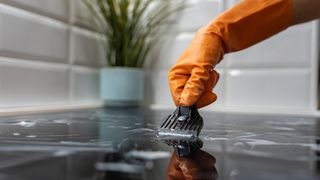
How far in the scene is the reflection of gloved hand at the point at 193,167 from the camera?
0.92 feet

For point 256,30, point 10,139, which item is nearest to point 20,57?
point 10,139

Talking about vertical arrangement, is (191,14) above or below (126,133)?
above

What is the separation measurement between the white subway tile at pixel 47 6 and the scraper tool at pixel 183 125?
2.07 feet

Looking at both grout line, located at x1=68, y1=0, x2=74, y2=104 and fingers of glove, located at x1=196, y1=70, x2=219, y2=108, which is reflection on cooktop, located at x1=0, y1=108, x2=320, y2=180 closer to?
fingers of glove, located at x1=196, y1=70, x2=219, y2=108

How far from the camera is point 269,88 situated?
3.60ft

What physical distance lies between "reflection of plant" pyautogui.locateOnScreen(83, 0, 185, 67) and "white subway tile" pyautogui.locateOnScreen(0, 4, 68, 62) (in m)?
0.17

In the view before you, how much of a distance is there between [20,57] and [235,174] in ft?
2.67

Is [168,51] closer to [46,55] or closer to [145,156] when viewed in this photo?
[46,55]

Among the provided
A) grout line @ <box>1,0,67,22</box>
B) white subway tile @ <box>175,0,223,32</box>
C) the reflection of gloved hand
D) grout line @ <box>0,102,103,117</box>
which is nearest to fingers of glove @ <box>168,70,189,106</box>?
the reflection of gloved hand

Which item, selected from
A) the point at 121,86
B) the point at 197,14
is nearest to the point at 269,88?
the point at 197,14

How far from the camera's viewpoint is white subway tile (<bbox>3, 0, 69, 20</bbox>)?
3.08ft

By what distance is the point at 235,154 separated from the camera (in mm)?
380

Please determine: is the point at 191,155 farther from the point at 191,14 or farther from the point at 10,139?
the point at 191,14

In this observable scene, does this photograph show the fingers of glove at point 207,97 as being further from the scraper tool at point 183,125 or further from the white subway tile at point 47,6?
the white subway tile at point 47,6
